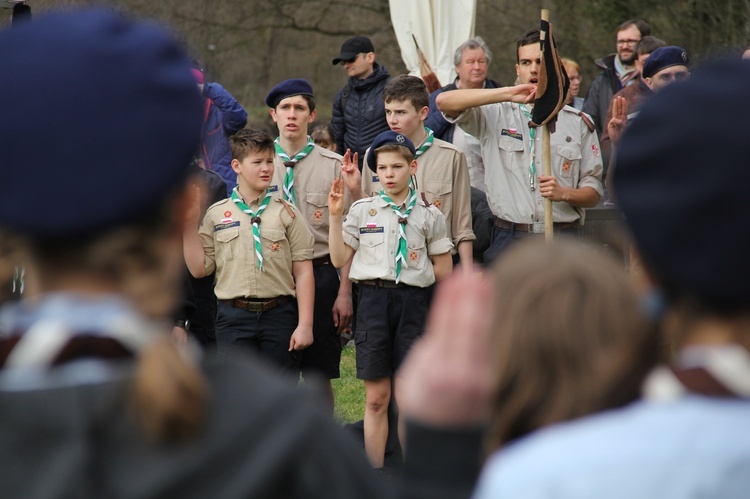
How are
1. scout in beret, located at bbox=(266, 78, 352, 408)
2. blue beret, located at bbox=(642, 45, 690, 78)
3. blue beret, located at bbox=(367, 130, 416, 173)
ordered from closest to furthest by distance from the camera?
blue beret, located at bbox=(367, 130, 416, 173) → scout in beret, located at bbox=(266, 78, 352, 408) → blue beret, located at bbox=(642, 45, 690, 78)

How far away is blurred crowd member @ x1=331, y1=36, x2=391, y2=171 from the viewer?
883 centimetres

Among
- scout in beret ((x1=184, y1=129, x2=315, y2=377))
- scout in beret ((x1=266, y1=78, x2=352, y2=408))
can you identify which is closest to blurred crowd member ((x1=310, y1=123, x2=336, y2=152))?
scout in beret ((x1=266, y1=78, x2=352, y2=408))

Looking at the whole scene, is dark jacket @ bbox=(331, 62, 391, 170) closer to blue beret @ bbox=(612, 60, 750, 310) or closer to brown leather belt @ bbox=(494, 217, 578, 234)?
brown leather belt @ bbox=(494, 217, 578, 234)

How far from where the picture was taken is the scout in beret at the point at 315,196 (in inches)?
251

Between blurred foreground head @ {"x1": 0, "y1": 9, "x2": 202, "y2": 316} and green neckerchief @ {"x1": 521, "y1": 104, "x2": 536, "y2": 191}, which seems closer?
blurred foreground head @ {"x1": 0, "y1": 9, "x2": 202, "y2": 316}

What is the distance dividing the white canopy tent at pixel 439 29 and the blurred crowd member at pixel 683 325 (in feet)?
27.2

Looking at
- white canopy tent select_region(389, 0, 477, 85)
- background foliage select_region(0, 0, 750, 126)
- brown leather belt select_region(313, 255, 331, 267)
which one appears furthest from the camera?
background foliage select_region(0, 0, 750, 126)

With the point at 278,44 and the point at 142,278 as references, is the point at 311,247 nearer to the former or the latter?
the point at 142,278

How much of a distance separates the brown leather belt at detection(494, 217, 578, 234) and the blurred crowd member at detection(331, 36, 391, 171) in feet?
7.27

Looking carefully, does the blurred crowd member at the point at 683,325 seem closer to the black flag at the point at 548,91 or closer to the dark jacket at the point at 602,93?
the black flag at the point at 548,91

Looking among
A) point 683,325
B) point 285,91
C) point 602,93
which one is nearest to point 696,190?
point 683,325

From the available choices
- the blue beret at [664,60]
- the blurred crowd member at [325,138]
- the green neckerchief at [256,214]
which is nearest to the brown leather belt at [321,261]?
the green neckerchief at [256,214]

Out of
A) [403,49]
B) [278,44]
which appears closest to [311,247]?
[403,49]

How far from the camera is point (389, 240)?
587cm
